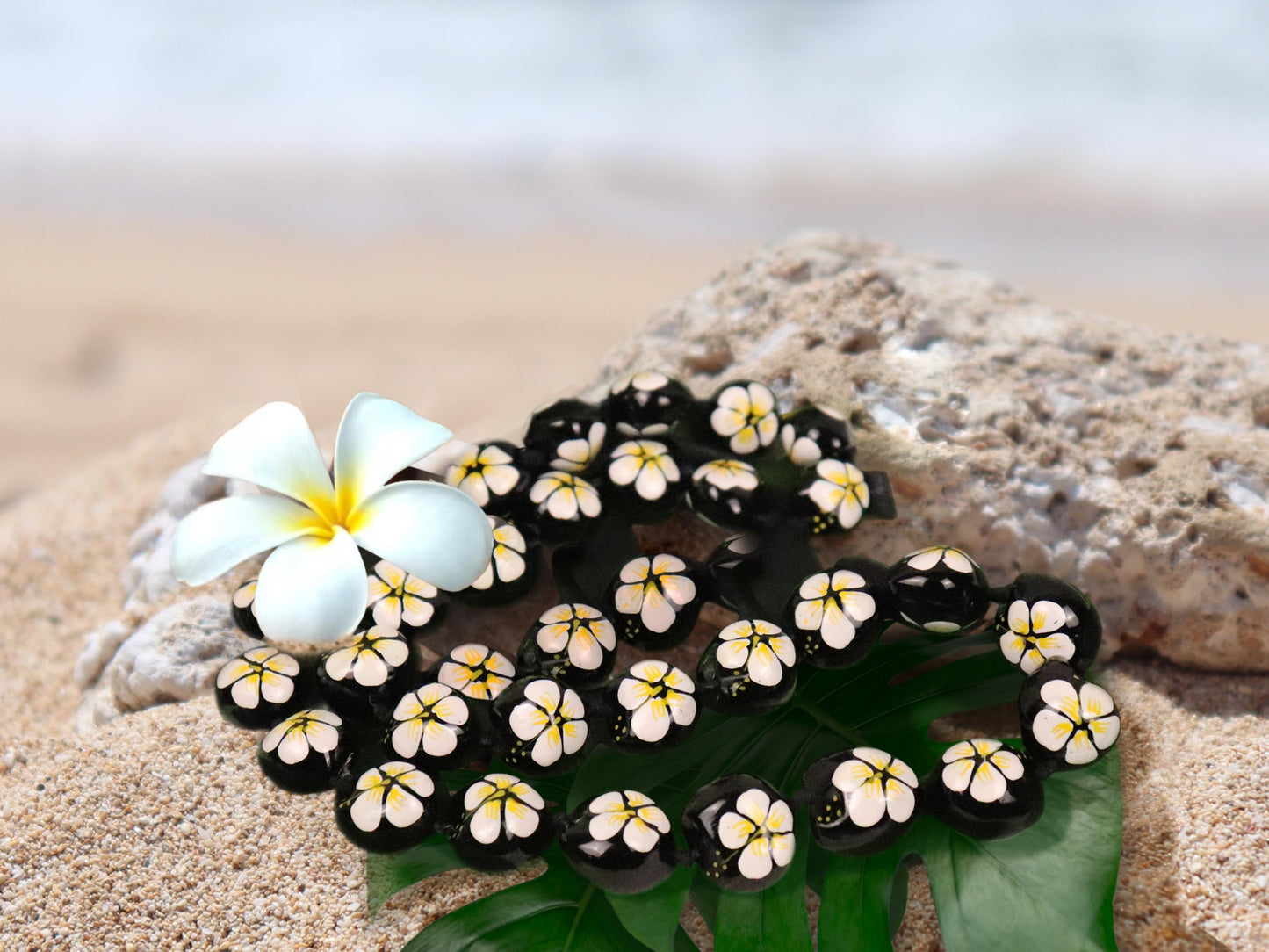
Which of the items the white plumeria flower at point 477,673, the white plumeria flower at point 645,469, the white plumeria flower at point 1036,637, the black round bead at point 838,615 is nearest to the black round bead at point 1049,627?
the white plumeria flower at point 1036,637

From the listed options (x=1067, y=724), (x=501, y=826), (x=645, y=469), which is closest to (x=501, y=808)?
(x=501, y=826)

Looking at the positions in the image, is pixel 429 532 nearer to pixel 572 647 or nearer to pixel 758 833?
pixel 572 647

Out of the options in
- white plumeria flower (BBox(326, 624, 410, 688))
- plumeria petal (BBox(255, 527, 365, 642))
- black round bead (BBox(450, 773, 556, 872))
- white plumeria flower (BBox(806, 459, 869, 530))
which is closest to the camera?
plumeria petal (BBox(255, 527, 365, 642))

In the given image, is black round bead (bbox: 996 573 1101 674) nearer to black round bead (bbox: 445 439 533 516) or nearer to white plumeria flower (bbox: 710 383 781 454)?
white plumeria flower (bbox: 710 383 781 454)

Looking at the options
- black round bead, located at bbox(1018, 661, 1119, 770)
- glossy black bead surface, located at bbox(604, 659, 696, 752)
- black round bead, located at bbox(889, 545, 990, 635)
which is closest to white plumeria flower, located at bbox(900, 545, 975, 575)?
black round bead, located at bbox(889, 545, 990, 635)

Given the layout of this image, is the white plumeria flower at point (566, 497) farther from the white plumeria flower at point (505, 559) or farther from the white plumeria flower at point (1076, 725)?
the white plumeria flower at point (1076, 725)

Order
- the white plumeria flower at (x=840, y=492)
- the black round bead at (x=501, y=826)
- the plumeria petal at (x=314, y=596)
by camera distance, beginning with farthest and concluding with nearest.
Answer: the white plumeria flower at (x=840, y=492)
the black round bead at (x=501, y=826)
the plumeria petal at (x=314, y=596)

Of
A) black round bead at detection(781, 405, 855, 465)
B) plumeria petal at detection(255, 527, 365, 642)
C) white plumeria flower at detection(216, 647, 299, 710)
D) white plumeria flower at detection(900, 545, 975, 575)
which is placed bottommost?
white plumeria flower at detection(216, 647, 299, 710)

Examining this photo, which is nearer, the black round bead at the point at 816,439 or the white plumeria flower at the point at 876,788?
the white plumeria flower at the point at 876,788
